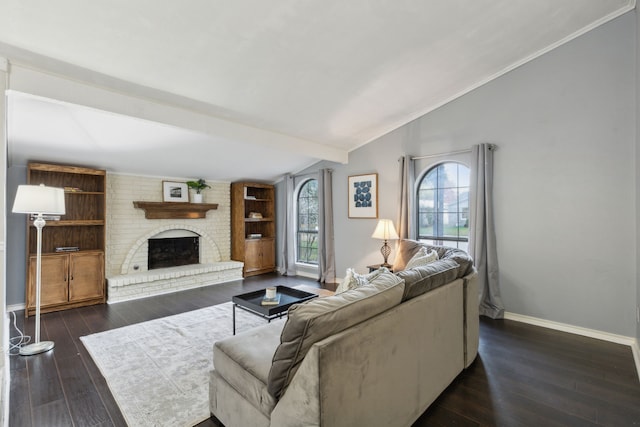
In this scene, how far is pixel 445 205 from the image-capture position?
4.50 m

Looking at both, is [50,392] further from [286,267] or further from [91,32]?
[286,267]

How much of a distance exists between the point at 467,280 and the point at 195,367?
2.45 m

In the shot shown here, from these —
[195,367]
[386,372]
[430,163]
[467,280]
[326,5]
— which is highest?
[326,5]

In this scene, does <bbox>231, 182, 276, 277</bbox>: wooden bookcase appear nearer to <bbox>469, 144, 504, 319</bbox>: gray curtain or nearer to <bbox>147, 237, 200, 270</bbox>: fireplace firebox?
<bbox>147, 237, 200, 270</bbox>: fireplace firebox

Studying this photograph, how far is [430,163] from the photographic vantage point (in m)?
4.53

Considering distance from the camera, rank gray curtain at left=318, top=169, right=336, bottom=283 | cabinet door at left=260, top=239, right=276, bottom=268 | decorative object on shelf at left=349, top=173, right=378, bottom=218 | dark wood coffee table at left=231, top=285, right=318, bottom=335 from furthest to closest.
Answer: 1. cabinet door at left=260, top=239, right=276, bottom=268
2. gray curtain at left=318, top=169, right=336, bottom=283
3. decorative object on shelf at left=349, top=173, right=378, bottom=218
4. dark wood coffee table at left=231, top=285, right=318, bottom=335

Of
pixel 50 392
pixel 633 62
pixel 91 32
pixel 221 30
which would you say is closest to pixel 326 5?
pixel 221 30

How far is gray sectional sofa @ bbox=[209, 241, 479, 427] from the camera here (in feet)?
4.21

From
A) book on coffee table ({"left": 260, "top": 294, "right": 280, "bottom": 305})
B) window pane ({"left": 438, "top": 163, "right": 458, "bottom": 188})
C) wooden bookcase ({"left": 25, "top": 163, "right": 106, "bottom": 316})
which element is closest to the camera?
book on coffee table ({"left": 260, "top": 294, "right": 280, "bottom": 305})

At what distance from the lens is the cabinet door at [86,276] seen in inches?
168

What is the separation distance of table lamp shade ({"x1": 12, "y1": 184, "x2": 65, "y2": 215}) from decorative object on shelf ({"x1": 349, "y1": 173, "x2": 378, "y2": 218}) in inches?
160

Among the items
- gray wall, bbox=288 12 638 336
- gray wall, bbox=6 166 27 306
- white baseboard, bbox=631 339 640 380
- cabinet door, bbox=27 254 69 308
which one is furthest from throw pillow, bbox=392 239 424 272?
gray wall, bbox=6 166 27 306

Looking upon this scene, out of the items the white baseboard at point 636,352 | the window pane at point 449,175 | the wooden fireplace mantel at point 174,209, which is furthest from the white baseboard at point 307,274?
the white baseboard at point 636,352

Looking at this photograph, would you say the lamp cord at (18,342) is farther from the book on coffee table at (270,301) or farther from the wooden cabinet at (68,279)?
the book on coffee table at (270,301)
